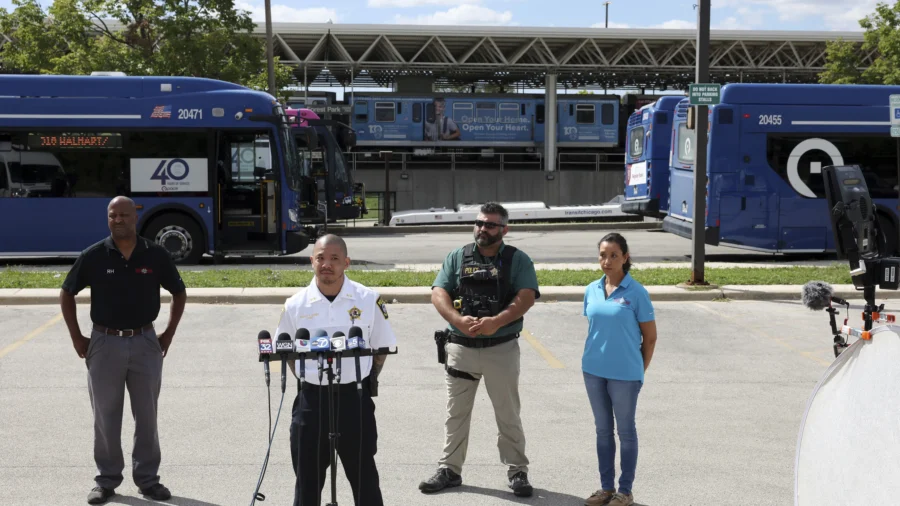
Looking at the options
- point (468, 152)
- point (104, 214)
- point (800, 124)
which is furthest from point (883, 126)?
point (468, 152)

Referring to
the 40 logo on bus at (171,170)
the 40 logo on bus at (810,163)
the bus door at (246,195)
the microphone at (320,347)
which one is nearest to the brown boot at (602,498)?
the microphone at (320,347)

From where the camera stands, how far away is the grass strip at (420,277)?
46.0 ft

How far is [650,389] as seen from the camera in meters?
8.45

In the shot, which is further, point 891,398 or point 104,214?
point 104,214

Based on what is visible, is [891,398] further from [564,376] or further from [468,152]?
[468,152]

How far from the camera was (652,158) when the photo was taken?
23469 millimetres

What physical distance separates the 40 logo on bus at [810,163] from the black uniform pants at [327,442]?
15.7 meters

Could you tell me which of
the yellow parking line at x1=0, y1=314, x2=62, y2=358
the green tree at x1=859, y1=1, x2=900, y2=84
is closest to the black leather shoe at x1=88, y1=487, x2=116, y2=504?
the yellow parking line at x1=0, y1=314, x2=62, y2=358

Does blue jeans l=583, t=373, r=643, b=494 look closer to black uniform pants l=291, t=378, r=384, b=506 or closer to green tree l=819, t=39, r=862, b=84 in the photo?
black uniform pants l=291, t=378, r=384, b=506

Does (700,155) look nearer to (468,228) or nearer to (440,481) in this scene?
(440,481)

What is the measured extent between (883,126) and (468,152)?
27015 mm

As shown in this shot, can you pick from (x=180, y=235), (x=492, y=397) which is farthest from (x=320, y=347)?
(x=180, y=235)

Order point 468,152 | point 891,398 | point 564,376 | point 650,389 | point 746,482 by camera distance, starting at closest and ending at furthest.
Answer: point 891,398 → point 746,482 → point 650,389 → point 564,376 → point 468,152

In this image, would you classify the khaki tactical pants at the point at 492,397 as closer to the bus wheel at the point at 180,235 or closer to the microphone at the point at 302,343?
the microphone at the point at 302,343
